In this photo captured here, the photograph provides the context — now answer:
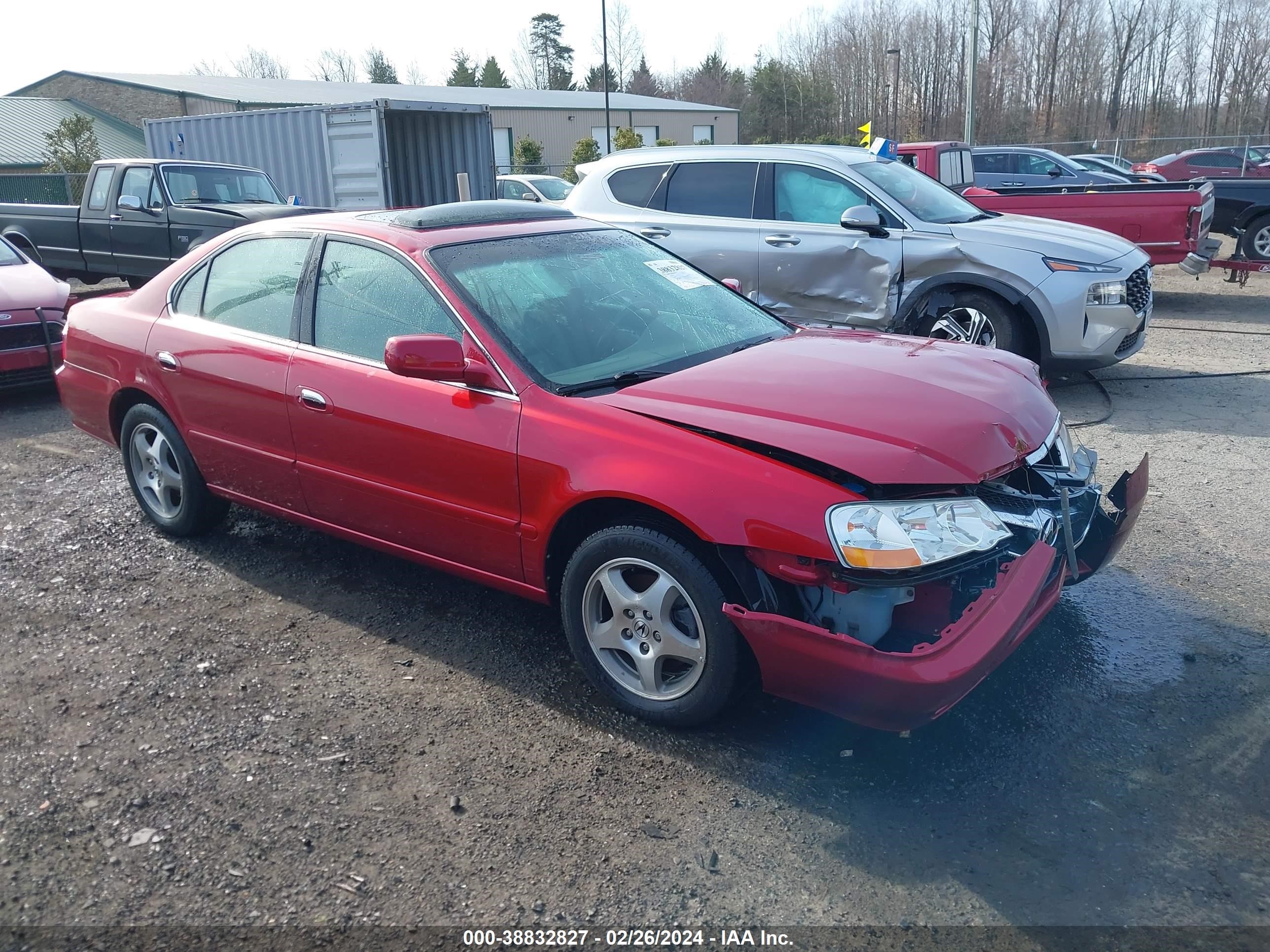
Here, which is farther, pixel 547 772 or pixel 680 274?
pixel 680 274

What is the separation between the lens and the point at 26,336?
26.5ft

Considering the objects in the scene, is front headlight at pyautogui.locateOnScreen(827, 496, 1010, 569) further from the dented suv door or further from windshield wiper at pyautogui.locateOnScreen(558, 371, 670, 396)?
the dented suv door

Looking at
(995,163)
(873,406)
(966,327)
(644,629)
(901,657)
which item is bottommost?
(644,629)

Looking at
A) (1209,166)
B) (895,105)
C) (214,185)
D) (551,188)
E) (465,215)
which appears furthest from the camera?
(895,105)

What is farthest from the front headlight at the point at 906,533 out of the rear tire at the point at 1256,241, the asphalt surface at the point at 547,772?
the rear tire at the point at 1256,241

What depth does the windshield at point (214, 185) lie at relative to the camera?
39.2 feet

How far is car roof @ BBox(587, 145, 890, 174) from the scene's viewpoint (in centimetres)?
792

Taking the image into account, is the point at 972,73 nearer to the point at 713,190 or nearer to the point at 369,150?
the point at 369,150

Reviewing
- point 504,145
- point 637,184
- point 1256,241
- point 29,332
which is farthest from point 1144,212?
point 504,145

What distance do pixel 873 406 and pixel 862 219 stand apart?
4400mm

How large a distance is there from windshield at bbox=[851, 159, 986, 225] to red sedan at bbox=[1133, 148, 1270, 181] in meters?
18.0

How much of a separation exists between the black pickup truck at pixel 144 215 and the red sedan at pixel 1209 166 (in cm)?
2044

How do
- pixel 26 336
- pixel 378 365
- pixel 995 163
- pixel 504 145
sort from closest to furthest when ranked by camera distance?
pixel 378 365
pixel 26 336
pixel 995 163
pixel 504 145

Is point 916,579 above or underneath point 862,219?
underneath
